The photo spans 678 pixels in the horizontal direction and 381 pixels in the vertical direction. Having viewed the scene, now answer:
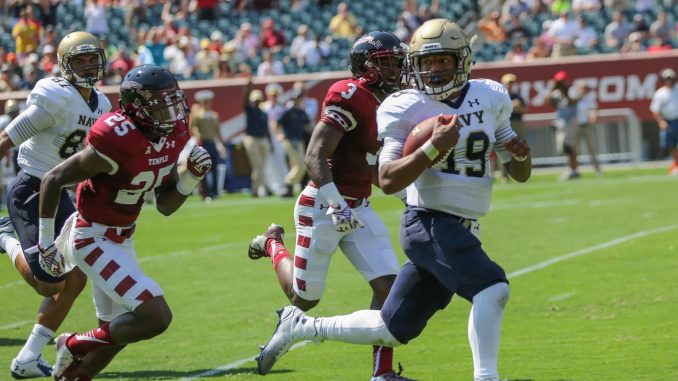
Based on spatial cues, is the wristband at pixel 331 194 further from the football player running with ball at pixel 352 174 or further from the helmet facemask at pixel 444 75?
the helmet facemask at pixel 444 75

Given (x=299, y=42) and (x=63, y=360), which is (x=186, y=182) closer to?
(x=63, y=360)

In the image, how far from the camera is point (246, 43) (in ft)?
86.2

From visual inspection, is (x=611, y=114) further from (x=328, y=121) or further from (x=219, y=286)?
(x=328, y=121)

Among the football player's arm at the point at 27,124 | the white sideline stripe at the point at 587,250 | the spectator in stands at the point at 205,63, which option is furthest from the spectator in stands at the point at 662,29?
the football player's arm at the point at 27,124

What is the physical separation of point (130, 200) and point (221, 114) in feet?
56.9

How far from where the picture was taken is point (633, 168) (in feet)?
74.8

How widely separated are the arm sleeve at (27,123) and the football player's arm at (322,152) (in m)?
1.85

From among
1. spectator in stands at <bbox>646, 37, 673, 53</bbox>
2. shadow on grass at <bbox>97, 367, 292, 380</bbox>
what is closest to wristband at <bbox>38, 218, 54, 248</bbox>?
shadow on grass at <bbox>97, 367, 292, 380</bbox>

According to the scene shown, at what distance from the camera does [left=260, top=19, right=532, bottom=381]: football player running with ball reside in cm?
579

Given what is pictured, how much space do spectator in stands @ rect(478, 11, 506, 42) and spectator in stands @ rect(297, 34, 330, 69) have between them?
10.3ft

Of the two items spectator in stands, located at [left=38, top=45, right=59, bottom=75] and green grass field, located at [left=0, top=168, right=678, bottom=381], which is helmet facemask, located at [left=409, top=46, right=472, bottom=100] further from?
spectator in stands, located at [left=38, top=45, right=59, bottom=75]

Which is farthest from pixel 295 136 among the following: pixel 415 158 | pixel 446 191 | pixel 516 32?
pixel 415 158

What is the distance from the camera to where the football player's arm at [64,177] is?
20.9 ft

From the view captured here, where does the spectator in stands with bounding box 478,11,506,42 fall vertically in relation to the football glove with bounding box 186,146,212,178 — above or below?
below
